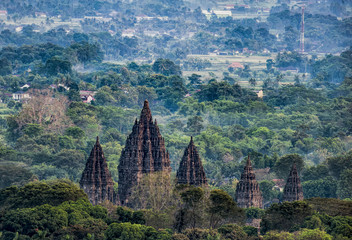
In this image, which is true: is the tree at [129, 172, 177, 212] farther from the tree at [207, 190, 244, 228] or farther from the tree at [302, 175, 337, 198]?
the tree at [302, 175, 337, 198]

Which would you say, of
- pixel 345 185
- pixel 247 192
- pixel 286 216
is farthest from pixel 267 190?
pixel 286 216

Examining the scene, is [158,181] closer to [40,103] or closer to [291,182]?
[291,182]

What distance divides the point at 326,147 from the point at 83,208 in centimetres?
8559

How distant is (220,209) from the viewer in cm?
10812

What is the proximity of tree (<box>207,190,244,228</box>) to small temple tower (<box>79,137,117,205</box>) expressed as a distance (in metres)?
10.7

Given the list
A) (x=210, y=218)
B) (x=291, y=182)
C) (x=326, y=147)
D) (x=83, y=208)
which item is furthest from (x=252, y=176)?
(x=326, y=147)

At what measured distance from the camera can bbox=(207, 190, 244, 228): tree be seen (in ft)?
354

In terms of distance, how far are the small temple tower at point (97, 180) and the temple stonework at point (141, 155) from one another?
70.4 inches

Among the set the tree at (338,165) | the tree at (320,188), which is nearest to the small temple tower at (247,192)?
the tree at (320,188)

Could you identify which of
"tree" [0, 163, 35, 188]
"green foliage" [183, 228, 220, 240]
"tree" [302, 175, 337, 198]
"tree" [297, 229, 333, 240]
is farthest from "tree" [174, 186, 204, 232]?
"tree" [302, 175, 337, 198]

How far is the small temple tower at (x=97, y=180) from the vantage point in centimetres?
11331

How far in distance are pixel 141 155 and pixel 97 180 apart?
4.75 m

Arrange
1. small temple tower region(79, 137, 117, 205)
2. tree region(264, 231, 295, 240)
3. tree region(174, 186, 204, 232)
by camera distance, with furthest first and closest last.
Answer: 1. small temple tower region(79, 137, 117, 205)
2. tree region(174, 186, 204, 232)
3. tree region(264, 231, 295, 240)

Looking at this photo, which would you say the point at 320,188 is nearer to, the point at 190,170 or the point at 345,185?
the point at 345,185
